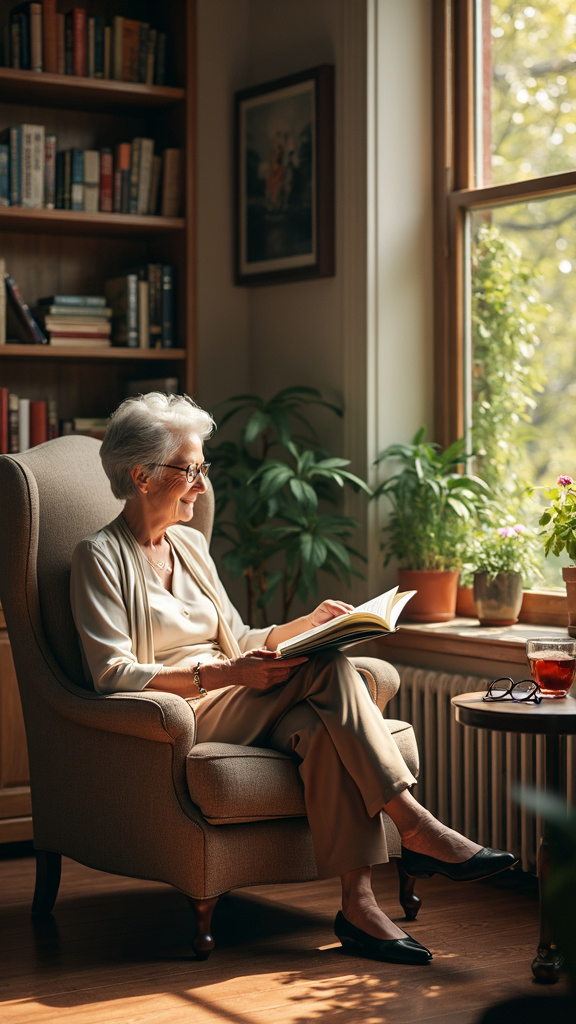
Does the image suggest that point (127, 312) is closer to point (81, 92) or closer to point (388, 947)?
point (81, 92)

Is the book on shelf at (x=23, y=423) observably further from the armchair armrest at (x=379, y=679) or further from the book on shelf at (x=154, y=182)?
the armchair armrest at (x=379, y=679)

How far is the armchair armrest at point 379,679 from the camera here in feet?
8.86

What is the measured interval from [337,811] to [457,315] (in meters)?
1.79

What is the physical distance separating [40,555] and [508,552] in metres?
1.29

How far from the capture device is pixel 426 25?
3.59m

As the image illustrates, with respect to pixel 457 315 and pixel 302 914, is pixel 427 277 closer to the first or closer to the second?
pixel 457 315

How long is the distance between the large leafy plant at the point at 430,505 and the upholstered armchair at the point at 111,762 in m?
0.75

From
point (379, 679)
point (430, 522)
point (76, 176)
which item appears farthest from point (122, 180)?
point (379, 679)

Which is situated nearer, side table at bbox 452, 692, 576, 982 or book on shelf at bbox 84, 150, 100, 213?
side table at bbox 452, 692, 576, 982

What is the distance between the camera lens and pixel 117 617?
8.13ft

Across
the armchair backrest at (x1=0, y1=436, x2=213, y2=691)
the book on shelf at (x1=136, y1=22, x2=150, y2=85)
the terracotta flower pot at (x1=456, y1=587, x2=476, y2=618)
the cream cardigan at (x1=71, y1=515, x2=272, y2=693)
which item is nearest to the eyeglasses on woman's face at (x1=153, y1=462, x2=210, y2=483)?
the cream cardigan at (x1=71, y1=515, x2=272, y2=693)

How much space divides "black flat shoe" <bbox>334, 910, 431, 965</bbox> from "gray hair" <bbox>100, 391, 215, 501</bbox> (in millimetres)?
1025

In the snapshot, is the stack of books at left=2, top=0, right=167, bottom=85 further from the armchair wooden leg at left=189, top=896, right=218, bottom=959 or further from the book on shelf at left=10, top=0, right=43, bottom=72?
the armchair wooden leg at left=189, top=896, right=218, bottom=959

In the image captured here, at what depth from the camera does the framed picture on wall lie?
3629 millimetres
